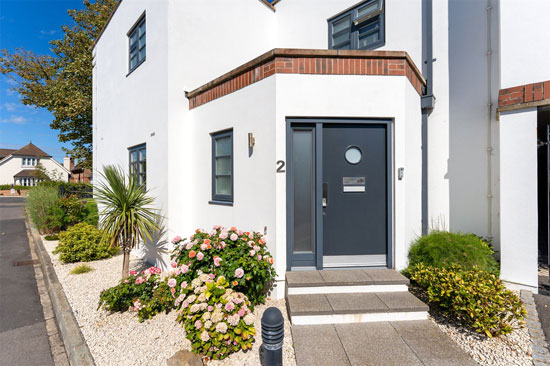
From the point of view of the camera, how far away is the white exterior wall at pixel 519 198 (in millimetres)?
4094

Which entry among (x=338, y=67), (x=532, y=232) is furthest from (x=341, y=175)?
(x=532, y=232)

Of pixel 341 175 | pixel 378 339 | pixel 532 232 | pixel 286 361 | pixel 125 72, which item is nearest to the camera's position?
pixel 286 361

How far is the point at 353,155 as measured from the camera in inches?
172

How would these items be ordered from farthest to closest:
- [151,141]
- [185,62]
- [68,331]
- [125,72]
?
[125,72], [151,141], [185,62], [68,331]

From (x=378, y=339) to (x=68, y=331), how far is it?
13.5ft

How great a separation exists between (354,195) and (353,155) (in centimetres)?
70

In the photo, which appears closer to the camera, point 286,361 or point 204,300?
point 286,361

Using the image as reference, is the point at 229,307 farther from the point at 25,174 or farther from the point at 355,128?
the point at 25,174

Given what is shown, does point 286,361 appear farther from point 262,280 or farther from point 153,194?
point 153,194

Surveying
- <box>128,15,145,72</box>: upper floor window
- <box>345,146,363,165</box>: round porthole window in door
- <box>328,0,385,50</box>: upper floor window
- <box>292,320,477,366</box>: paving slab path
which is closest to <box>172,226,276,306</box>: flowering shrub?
<box>292,320,477,366</box>: paving slab path

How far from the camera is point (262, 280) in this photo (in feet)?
12.4

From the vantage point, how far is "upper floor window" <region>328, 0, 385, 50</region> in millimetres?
6323

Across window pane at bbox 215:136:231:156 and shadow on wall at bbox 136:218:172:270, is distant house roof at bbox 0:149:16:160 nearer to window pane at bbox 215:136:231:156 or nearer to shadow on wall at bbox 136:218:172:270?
shadow on wall at bbox 136:218:172:270

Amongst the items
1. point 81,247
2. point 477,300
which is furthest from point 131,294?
point 477,300
